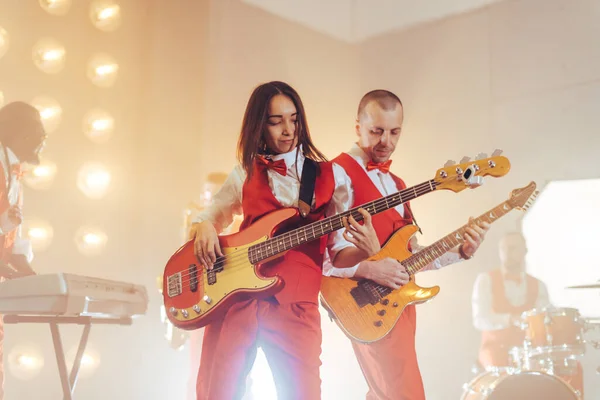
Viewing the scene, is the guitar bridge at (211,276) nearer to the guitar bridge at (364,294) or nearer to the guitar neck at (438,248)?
the guitar bridge at (364,294)

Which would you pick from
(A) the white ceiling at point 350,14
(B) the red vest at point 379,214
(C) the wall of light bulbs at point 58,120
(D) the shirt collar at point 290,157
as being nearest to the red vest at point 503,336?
(B) the red vest at point 379,214

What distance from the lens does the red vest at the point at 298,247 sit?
1912 millimetres

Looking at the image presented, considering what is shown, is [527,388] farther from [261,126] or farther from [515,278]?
[261,126]

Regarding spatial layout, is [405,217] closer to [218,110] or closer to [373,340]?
[373,340]

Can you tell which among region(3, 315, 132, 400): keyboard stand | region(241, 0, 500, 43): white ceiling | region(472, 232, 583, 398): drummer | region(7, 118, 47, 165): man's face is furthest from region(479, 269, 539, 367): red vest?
region(7, 118, 47, 165): man's face

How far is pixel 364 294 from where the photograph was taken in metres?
2.07

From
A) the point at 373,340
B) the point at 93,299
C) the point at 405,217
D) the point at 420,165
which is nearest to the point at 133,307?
the point at 93,299

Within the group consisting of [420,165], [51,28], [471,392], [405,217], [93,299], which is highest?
[51,28]

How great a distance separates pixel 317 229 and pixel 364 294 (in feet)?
0.97

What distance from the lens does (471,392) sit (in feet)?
8.43

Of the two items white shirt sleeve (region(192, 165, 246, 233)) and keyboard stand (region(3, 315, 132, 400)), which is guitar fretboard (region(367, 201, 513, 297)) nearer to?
white shirt sleeve (region(192, 165, 246, 233))

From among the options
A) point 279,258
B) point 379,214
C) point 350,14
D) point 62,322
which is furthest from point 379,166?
point 350,14

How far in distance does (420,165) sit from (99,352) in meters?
1.76

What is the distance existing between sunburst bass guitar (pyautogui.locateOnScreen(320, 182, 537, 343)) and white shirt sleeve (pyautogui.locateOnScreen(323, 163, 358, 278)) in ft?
0.11
